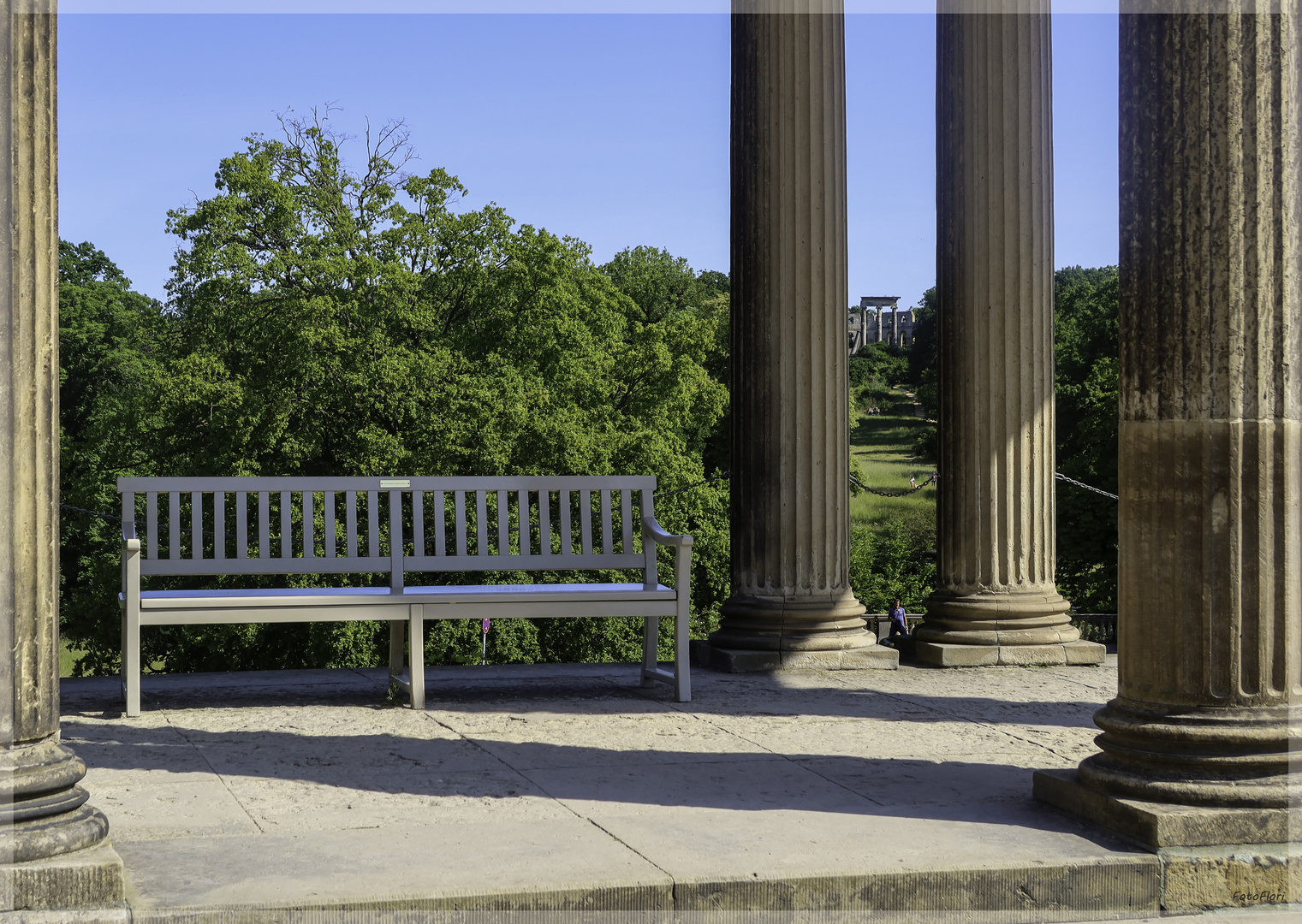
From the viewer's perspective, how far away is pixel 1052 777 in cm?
621

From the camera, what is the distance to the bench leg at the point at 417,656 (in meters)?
8.82

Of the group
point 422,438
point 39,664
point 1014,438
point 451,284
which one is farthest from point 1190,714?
point 451,284

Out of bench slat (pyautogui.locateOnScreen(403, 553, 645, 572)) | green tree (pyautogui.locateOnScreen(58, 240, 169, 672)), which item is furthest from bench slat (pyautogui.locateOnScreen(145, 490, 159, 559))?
green tree (pyautogui.locateOnScreen(58, 240, 169, 672))

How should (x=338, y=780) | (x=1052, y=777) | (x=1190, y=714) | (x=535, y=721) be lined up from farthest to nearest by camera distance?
(x=535, y=721) → (x=338, y=780) → (x=1052, y=777) → (x=1190, y=714)

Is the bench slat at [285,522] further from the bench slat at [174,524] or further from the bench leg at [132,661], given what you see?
the bench leg at [132,661]

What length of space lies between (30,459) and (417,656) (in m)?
4.04

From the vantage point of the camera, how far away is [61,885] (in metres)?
4.69

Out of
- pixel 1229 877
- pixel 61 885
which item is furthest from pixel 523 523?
pixel 1229 877

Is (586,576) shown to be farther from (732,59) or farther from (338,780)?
(338,780)

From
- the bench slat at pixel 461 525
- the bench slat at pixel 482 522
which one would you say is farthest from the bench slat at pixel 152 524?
the bench slat at pixel 482 522

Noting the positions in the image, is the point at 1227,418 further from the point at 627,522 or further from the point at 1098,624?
the point at 1098,624

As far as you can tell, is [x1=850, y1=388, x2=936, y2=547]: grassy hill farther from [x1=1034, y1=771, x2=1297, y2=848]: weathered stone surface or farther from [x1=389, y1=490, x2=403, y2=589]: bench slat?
[x1=1034, y1=771, x2=1297, y2=848]: weathered stone surface

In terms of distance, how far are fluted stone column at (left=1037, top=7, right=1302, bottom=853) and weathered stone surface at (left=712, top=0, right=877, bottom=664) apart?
5508 mm

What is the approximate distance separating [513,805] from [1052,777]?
2.43 meters
